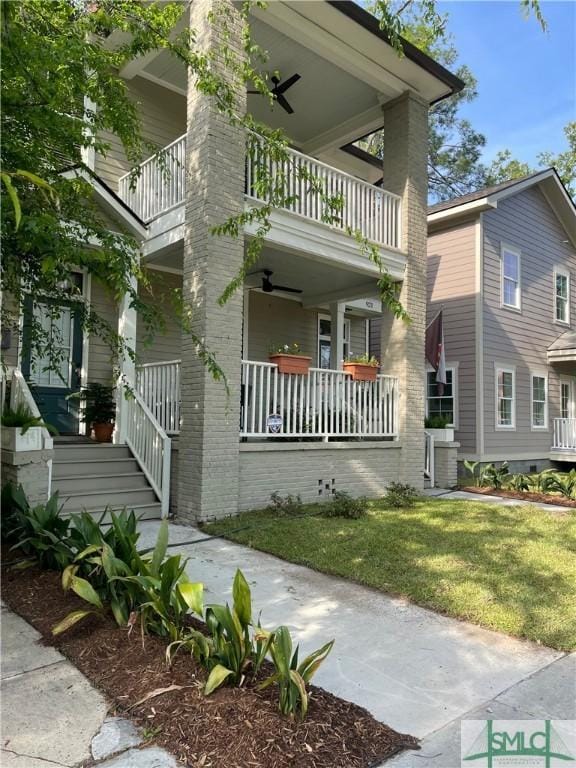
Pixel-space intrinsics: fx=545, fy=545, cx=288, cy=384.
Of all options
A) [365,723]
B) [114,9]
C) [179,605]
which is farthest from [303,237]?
[365,723]

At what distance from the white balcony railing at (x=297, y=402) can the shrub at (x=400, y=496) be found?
38.2 inches

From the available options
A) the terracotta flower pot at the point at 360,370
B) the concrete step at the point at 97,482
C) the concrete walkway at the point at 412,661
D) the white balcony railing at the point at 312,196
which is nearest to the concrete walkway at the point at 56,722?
the concrete walkway at the point at 412,661

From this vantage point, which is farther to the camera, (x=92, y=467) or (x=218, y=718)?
(x=92, y=467)

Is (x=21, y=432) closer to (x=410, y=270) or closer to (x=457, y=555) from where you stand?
(x=457, y=555)

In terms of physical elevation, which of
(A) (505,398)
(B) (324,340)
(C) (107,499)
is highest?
(B) (324,340)

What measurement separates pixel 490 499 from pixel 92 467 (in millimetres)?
6772

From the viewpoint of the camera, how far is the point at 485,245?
13750 mm

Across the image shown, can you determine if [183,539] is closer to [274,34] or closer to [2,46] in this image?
[2,46]

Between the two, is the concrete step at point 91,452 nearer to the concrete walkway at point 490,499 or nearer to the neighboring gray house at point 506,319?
the concrete walkway at point 490,499

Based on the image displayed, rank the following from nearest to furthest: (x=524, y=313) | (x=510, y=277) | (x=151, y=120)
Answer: (x=151, y=120) → (x=510, y=277) → (x=524, y=313)

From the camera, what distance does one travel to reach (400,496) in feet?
28.0

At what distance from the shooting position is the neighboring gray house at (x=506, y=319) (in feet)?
44.3

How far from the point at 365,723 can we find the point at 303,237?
23.4 ft

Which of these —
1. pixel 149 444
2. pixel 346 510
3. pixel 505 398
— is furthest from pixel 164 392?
pixel 505 398
